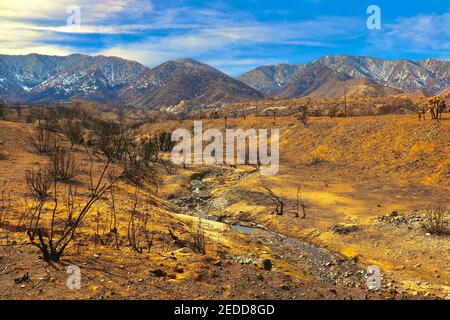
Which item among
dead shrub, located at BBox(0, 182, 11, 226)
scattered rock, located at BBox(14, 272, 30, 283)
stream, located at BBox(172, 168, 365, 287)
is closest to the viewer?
scattered rock, located at BBox(14, 272, 30, 283)

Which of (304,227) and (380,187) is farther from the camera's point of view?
(380,187)

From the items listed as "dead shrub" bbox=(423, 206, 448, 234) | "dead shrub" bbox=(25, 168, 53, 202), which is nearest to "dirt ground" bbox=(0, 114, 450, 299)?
"dead shrub" bbox=(423, 206, 448, 234)

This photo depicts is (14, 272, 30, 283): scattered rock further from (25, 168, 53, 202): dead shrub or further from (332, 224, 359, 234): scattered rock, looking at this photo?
(332, 224, 359, 234): scattered rock

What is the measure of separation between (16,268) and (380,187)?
3020 centimetres

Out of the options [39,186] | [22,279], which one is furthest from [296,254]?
[22,279]

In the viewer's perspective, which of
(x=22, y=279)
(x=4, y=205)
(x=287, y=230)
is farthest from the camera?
(x=287, y=230)

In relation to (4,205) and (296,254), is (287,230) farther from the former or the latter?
(4,205)

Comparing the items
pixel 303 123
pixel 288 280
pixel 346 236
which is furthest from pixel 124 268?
pixel 303 123

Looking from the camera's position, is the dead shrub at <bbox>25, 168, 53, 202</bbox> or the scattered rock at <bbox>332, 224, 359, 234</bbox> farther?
the scattered rock at <bbox>332, 224, 359, 234</bbox>

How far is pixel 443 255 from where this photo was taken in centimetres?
1866

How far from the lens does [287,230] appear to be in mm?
24812

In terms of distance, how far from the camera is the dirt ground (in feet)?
36.1

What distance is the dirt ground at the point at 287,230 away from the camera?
1102 cm
